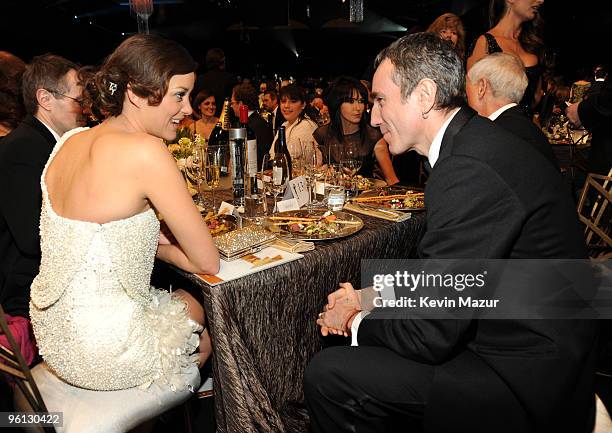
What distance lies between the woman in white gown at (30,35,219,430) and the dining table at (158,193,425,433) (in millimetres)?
143

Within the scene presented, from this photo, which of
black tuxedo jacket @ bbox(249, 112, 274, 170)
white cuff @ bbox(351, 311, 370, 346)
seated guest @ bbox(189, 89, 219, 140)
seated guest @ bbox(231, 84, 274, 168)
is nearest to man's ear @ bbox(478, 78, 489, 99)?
white cuff @ bbox(351, 311, 370, 346)

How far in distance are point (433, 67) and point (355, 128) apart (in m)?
2.12

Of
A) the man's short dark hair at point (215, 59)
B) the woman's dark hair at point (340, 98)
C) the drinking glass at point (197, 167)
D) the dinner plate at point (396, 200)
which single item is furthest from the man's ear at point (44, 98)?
the man's short dark hair at point (215, 59)

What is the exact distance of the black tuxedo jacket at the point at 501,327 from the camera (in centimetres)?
112

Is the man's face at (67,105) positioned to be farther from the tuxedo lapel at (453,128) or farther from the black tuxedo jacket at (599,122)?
the black tuxedo jacket at (599,122)

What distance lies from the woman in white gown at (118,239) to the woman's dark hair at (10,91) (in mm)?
951

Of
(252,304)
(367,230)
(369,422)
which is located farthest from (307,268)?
(369,422)

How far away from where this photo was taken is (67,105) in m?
2.21

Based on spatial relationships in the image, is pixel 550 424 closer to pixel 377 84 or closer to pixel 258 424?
pixel 258 424

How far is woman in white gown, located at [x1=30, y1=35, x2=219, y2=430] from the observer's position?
1.39m

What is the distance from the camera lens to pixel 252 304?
4.98ft

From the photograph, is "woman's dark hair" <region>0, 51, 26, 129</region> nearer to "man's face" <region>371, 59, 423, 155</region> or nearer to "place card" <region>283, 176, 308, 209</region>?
"place card" <region>283, 176, 308, 209</region>

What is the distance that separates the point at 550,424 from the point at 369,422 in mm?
498

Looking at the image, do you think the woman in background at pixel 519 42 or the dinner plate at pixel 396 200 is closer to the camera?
the dinner plate at pixel 396 200
